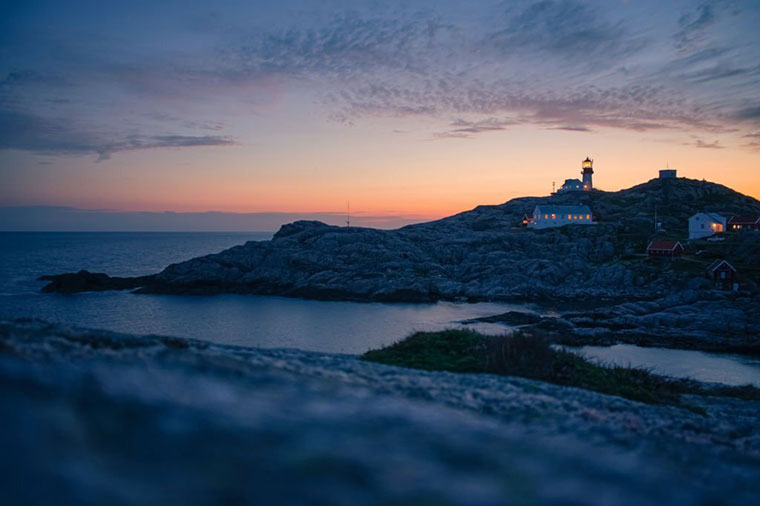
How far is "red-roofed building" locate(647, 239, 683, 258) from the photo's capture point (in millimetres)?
89250

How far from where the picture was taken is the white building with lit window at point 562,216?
415ft

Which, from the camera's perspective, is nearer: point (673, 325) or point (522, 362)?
point (522, 362)

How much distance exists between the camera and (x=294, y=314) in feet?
219

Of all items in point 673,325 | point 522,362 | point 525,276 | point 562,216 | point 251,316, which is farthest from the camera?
point 562,216

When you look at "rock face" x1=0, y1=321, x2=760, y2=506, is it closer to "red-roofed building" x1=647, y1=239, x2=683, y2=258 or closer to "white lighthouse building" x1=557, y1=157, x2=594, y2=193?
"red-roofed building" x1=647, y1=239, x2=683, y2=258

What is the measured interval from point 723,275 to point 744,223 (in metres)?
52.8

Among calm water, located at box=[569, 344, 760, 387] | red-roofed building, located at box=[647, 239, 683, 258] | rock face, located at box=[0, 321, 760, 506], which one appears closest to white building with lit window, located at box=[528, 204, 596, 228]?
red-roofed building, located at box=[647, 239, 683, 258]

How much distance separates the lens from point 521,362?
1466 cm

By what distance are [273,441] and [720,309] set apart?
66856 mm

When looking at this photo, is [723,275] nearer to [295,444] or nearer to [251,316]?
[251,316]

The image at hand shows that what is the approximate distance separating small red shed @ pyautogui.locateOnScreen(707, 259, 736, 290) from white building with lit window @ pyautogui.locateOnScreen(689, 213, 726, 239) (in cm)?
4287

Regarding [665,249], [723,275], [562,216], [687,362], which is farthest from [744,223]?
[687,362]

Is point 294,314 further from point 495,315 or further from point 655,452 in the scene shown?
point 655,452

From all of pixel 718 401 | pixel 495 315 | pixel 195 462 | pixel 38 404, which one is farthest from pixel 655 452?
pixel 495 315
